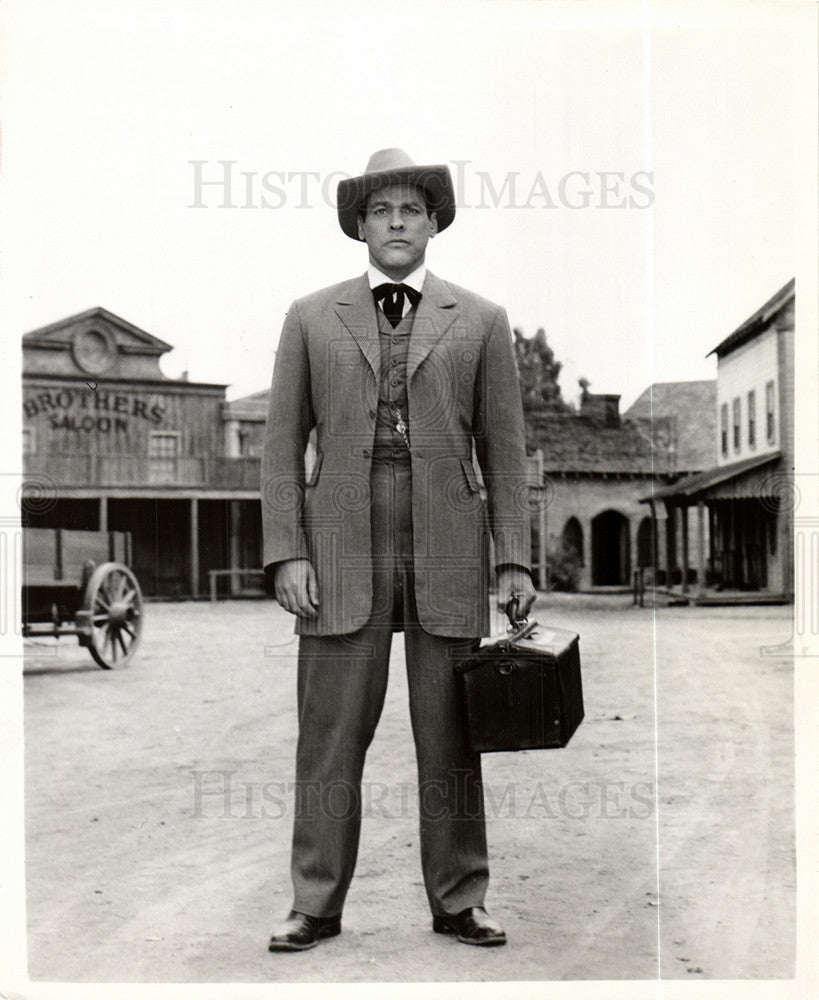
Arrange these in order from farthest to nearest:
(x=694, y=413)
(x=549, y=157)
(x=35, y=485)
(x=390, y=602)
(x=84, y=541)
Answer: (x=84, y=541), (x=35, y=485), (x=694, y=413), (x=549, y=157), (x=390, y=602)

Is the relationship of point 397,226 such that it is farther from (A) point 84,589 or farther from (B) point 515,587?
(A) point 84,589

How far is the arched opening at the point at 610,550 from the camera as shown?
17.4 ft

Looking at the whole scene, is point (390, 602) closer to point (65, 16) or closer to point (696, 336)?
point (696, 336)

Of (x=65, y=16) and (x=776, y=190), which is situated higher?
(x=65, y=16)

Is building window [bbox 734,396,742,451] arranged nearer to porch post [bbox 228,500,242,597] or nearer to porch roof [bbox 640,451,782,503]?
porch roof [bbox 640,451,782,503]

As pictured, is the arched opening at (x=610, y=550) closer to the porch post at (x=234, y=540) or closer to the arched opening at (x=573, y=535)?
the arched opening at (x=573, y=535)

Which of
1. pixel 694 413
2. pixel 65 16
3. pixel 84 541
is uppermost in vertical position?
pixel 65 16

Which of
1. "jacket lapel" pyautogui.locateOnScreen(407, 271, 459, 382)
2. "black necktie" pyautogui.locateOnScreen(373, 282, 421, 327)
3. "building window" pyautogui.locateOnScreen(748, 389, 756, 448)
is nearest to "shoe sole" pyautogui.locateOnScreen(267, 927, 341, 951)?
"jacket lapel" pyautogui.locateOnScreen(407, 271, 459, 382)

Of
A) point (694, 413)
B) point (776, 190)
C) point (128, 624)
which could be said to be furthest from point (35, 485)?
point (776, 190)

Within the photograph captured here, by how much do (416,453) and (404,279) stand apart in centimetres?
55

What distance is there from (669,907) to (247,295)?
2639 millimetres

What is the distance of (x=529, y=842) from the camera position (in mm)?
3971

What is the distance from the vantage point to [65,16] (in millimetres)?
4020

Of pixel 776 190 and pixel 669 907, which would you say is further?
pixel 776 190
